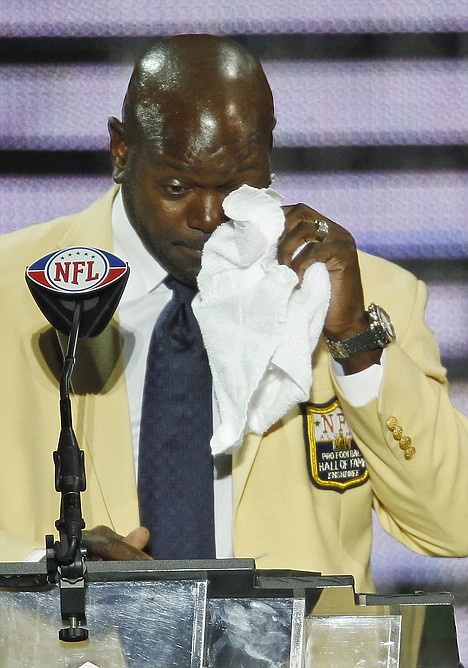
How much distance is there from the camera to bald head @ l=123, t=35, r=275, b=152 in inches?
81.4

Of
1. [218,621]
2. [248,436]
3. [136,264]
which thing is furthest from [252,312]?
[218,621]

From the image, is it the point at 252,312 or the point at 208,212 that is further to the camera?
the point at 208,212

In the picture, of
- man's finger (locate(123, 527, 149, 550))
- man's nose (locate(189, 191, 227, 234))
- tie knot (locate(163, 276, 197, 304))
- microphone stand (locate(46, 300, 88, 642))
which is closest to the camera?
microphone stand (locate(46, 300, 88, 642))

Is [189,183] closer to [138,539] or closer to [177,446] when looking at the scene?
[177,446]

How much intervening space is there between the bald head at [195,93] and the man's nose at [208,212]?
0.26 feet

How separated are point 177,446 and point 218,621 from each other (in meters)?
0.72

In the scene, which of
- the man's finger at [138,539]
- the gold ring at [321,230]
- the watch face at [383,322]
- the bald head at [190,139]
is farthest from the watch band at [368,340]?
the man's finger at [138,539]

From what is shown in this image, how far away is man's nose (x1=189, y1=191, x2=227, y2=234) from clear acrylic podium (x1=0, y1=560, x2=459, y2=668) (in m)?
0.75

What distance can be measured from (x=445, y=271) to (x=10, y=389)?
919 mm

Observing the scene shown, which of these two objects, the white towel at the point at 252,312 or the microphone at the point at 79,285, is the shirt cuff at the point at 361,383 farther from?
the microphone at the point at 79,285

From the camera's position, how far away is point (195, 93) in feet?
6.84

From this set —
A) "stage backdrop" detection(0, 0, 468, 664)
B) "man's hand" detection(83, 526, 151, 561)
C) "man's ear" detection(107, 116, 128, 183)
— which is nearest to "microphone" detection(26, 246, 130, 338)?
"man's hand" detection(83, 526, 151, 561)

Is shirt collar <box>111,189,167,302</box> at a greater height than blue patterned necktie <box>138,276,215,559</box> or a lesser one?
greater

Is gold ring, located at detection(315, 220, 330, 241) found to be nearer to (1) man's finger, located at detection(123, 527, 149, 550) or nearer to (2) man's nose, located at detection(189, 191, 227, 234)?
(2) man's nose, located at detection(189, 191, 227, 234)
